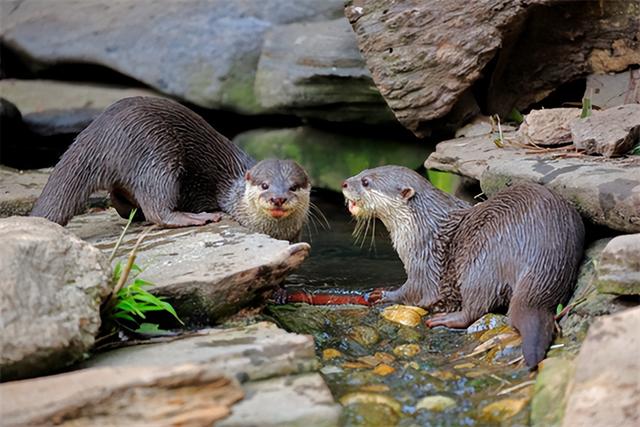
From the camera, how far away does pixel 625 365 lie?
210 cm

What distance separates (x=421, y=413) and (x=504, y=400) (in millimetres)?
207

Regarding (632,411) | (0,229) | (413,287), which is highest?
(0,229)

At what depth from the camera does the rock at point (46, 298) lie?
2248mm

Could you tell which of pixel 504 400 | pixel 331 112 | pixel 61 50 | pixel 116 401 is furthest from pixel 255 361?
pixel 61 50

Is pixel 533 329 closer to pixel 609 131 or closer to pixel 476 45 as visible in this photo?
pixel 609 131

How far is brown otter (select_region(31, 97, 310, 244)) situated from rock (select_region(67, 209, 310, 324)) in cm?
23

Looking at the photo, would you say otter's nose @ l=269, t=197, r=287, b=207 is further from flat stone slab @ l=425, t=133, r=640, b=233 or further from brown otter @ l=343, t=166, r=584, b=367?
flat stone slab @ l=425, t=133, r=640, b=233

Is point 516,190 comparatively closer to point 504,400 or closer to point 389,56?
point 504,400

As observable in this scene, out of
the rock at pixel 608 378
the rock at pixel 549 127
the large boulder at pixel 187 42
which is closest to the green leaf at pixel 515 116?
the rock at pixel 549 127

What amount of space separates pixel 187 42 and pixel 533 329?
11.3ft

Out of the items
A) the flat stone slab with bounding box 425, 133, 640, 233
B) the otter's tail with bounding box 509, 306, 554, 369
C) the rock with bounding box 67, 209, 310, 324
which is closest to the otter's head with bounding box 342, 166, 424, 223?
the flat stone slab with bounding box 425, 133, 640, 233

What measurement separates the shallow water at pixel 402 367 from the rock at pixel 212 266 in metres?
0.24

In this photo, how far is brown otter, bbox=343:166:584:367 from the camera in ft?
9.70

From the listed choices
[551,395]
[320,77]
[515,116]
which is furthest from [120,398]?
[320,77]
